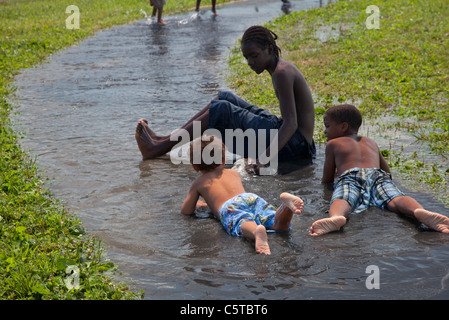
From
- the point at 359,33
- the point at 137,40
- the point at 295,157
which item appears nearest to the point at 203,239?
the point at 295,157

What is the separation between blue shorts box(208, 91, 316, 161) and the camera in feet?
20.4

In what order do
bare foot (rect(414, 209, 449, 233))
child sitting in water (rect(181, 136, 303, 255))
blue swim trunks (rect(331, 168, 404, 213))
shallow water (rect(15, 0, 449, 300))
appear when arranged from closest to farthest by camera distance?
1. shallow water (rect(15, 0, 449, 300))
2. child sitting in water (rect(181, 136, 303, 255))
3. bare foot (rect(414, 209, 449, 233))
4. blue swim trunks (rect(331, 168, 404, 213))

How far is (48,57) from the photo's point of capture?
44.7ft

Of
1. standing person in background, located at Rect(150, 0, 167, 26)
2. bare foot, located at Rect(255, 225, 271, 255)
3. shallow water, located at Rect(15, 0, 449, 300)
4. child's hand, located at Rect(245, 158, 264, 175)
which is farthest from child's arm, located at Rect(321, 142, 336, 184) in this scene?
standing person in background, located at Rect(150, 0, 167, 26)

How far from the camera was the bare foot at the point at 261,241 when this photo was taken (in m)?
4.19

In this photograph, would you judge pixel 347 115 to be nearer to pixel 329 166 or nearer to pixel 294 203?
pixel 329 166

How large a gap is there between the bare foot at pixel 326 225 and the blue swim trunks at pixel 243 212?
1.18ft

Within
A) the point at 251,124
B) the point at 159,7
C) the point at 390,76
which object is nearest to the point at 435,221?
the point at 251,124

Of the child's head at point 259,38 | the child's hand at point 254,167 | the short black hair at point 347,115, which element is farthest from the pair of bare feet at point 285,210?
the child's head at point 259,38

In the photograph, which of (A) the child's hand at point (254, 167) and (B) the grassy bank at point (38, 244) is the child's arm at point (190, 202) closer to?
(B) the grassy bank at point (38, 244)

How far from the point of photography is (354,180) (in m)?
5.09

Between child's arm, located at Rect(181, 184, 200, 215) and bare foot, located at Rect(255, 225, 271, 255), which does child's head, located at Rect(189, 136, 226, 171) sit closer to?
child's arm, located at Rect(181, 184, 200, 215)

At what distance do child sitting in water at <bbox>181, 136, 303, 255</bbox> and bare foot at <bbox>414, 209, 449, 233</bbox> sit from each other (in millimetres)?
1034
